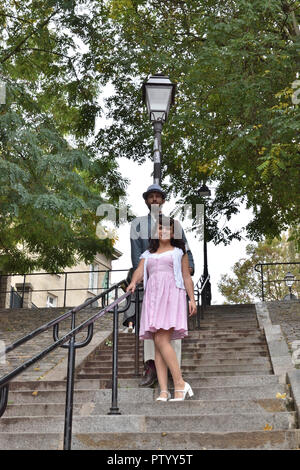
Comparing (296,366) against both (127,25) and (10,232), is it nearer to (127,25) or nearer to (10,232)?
(10,232)

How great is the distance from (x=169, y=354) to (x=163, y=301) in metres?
0.49

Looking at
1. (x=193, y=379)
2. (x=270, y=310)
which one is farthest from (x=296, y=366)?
(x=270, y=310)

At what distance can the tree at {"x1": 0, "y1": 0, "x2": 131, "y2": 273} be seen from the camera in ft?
35.1

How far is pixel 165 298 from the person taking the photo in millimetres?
5586

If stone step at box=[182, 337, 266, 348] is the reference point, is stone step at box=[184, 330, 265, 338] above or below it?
above

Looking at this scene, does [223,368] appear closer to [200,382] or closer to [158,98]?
[200,382]

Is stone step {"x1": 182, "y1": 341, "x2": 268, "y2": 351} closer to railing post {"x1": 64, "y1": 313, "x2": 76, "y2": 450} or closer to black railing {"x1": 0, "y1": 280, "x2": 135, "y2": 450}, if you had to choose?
black railing {"x1": 0, "y1": 280, "x2": 135, "y2": 450}

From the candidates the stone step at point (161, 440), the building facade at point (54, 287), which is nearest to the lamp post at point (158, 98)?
the stone step at point (161, 440)

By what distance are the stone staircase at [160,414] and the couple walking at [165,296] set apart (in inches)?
12.7

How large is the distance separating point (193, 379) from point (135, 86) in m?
10.6

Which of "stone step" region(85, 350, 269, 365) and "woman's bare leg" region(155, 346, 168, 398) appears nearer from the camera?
"woman's bare leg" region(155, 346, 168, 398)

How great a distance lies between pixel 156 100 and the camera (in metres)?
8.53

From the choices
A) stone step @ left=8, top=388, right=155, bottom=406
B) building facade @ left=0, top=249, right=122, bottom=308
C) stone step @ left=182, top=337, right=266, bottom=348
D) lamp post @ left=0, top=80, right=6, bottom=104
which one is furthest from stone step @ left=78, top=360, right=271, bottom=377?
building facade @ left=0, top=249, right=122, bottom=308

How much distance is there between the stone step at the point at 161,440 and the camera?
4176 mm
